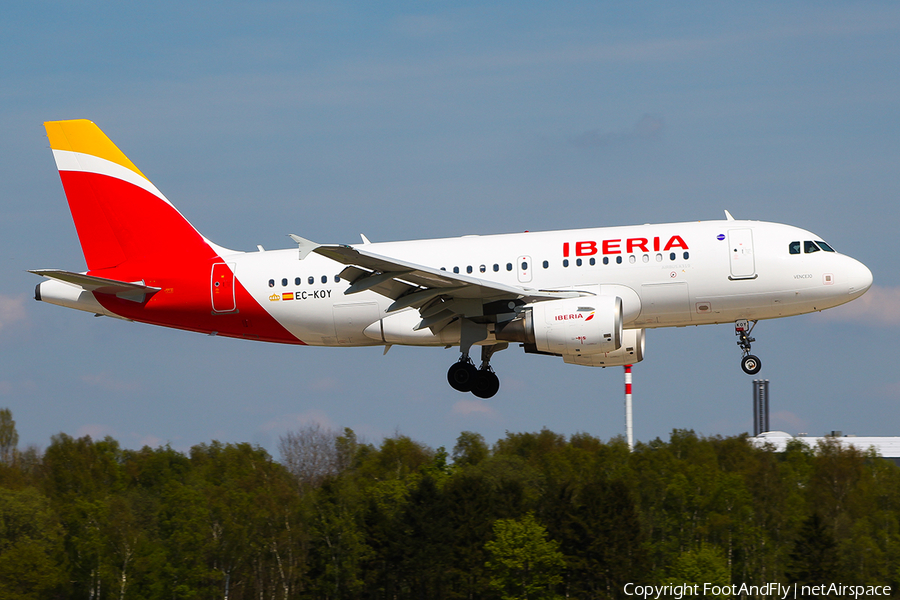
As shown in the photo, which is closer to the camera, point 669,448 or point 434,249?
point 434,249

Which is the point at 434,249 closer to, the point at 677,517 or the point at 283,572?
the point at 283,572

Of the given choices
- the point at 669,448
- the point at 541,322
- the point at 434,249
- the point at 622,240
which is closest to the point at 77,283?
the point at 434,249

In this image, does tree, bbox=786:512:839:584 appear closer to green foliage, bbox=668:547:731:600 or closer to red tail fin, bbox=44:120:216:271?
green foliage, bbox=668:547:731:600

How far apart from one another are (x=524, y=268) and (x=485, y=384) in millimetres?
4032

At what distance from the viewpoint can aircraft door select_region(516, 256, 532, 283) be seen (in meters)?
30.5

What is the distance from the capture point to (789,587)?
7925 centimetres

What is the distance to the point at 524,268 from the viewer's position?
3052cm

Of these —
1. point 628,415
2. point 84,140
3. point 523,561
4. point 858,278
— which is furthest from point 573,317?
point 628,415

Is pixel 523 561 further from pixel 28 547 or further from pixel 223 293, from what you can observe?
pixel 223 293

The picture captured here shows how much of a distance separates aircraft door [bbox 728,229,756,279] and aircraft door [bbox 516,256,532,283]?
5716 mm

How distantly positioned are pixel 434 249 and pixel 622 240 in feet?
18.3

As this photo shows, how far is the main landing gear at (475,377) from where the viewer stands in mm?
31969

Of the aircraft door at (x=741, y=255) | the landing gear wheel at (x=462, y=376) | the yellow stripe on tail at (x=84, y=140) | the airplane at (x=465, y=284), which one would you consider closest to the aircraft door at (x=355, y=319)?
the airplane at (x=465, y=284)

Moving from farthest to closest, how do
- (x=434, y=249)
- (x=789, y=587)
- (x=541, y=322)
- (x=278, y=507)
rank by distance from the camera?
(x=278, y=507) < (x=789, y=587) < (x=434, y=249) < (x=541, y=322)
